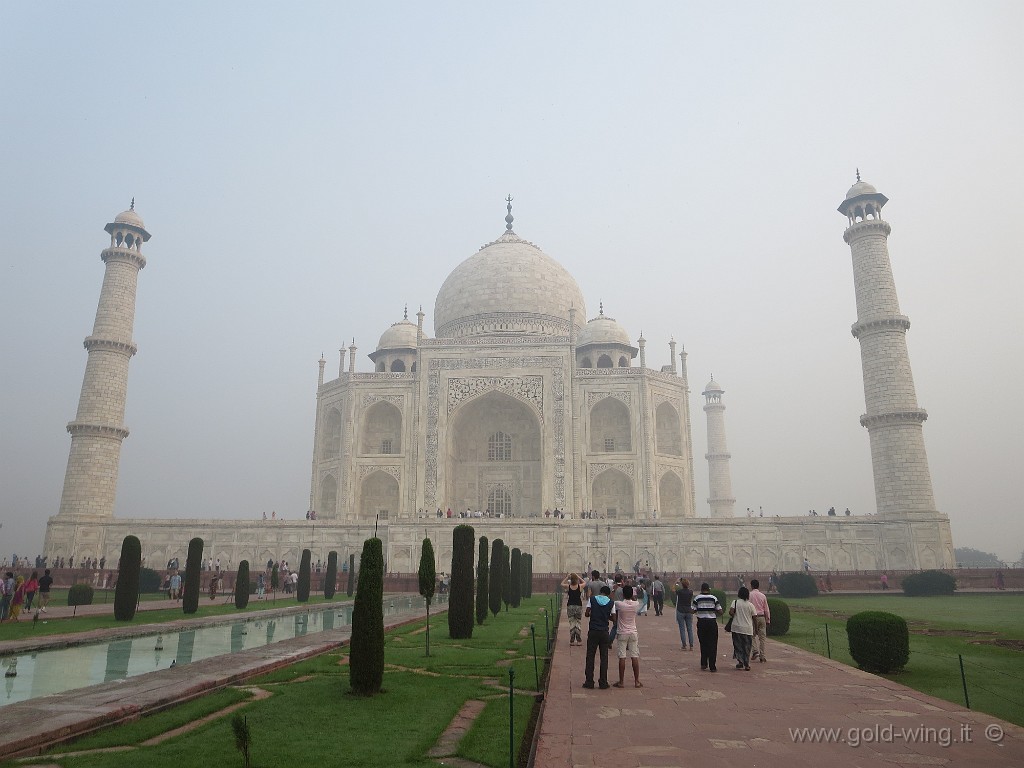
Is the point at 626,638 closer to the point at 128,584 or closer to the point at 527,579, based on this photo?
the point at 128,584

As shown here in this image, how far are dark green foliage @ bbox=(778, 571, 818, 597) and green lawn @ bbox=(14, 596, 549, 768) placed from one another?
1279 cm

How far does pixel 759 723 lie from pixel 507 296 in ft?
102

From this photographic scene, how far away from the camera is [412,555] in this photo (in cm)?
2453

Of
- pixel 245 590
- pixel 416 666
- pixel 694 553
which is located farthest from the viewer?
pixel 694 553

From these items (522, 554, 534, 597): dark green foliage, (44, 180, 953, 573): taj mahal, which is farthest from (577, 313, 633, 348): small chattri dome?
(522, 554, 534, 597): dark green foliage

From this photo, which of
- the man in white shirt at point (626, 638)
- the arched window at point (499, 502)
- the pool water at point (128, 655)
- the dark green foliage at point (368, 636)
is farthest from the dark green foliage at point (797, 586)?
the dark green foliage at point (368, 636)

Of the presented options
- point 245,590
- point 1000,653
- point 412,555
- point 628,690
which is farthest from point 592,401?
point 628,690

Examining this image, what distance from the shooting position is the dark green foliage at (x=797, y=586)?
1872cm

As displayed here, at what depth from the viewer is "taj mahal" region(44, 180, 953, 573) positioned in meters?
24.3

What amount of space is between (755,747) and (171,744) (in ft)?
11.9

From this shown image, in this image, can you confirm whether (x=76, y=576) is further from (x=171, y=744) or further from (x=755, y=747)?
(x=755, y=747)

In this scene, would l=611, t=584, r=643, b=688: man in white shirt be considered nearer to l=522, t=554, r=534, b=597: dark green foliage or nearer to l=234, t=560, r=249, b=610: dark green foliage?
l=234, t=560, r=249, b=610: dark green foliage

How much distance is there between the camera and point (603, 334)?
35.1 metres

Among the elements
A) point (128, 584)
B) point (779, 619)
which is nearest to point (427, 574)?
point (779, 619)
